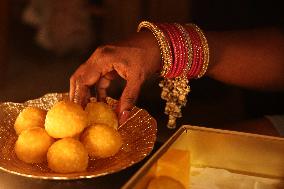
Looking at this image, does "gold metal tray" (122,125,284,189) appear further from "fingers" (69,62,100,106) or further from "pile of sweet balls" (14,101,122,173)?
"fingers" (69,62,100,106)

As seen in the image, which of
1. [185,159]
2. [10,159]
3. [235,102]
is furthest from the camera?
[235,102]

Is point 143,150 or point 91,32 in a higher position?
point 143,150

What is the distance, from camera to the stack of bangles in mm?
1001

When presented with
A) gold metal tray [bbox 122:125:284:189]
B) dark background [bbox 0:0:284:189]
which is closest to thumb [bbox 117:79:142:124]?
gold metal tray [bbox 122:125:284:189]

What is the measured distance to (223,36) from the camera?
1.20m

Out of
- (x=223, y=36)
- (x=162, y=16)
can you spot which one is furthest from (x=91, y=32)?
(x=223, y=36)

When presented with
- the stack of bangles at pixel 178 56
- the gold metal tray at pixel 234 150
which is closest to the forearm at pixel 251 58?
the stack of bangles at pixel 178 56

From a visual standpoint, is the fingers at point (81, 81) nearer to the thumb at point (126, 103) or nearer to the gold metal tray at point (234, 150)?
the thumb at point (126, 103)

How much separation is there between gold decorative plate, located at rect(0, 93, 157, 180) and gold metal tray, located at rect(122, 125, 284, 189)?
0.54 ft

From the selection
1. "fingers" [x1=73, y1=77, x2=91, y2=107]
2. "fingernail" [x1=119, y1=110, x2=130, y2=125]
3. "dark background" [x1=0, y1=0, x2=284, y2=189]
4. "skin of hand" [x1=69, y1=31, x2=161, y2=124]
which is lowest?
"dark background" [x1=0, y1=0, x2=284, y2=189]

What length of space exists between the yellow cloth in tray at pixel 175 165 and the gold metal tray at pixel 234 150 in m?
0.01

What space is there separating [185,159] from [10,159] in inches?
14.2

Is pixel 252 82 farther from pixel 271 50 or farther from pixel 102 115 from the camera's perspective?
pixel 102 115

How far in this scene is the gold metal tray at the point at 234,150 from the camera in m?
0.53
